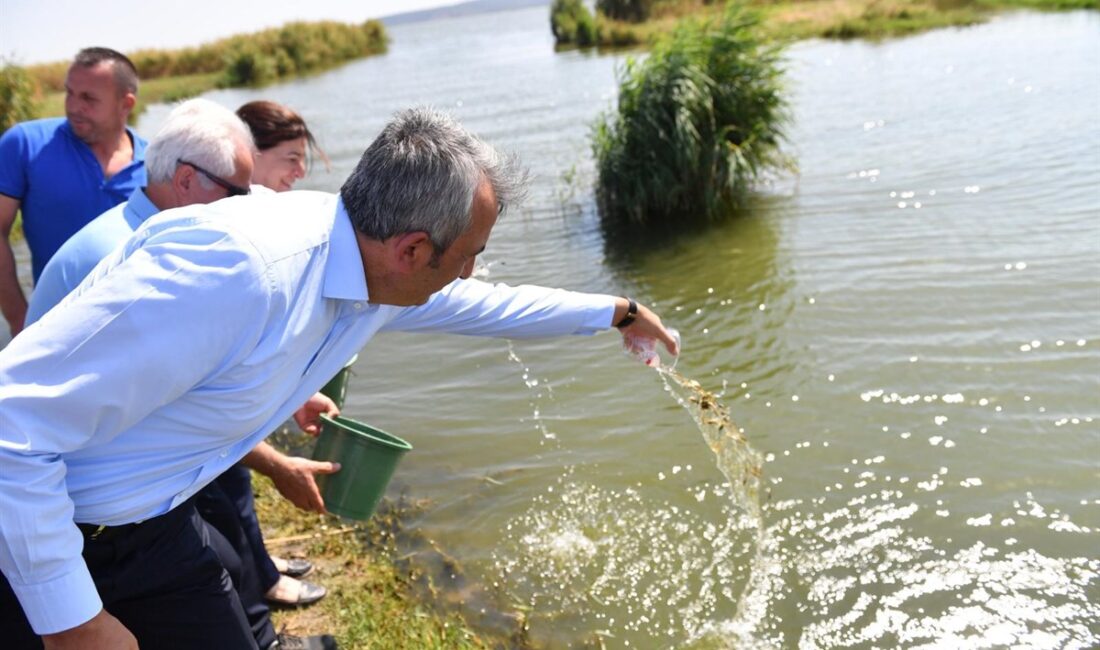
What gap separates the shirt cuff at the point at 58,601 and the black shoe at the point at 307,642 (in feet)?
5.51

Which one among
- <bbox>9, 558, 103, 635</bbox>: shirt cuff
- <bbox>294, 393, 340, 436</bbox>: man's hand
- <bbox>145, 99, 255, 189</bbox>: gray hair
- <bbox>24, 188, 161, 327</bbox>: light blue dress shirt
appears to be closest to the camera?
<bbox>9, 558, 103, 635</bbox>: shirt cuff

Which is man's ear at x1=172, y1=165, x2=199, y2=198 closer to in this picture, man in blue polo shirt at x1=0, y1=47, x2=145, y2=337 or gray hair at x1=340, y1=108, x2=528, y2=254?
gray hair at x1=340, y1=108, x2=528, y2=254

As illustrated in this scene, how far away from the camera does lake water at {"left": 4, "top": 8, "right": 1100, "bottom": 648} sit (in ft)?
13.6

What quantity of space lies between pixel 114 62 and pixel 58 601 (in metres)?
3.13

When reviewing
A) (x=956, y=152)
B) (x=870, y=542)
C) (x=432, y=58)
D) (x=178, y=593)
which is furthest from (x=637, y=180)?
(x=432, y=58)

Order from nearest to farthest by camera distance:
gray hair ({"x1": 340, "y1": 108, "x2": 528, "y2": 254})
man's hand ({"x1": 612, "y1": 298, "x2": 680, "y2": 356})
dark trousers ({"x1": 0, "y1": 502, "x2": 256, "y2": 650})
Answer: gray hair ({"x1": 340, "y1": 108, "x2": 528, "y2": 254}), dark trousers ({"x1": 0, "y1": 502, "x2": 256, "y2": 650}), man's hand ({"x1": 612, "y1": 298, "x2": 680, "y2": 356})

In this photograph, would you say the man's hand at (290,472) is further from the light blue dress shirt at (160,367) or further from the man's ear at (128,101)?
the man's ear at (128,101)

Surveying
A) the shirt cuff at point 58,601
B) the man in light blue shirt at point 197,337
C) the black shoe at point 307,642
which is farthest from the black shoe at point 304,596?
the shirt cuff at point 58,601

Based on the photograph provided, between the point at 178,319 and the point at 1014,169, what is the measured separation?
1069 centimetres

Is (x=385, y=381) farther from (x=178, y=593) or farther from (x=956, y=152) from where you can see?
(x=956, y=152)

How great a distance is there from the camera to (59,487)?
6.04 ft

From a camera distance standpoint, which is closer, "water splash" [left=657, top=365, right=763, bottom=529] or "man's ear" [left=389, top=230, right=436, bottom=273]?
"man's ear" [left=389, top=230, right=436, bottom=273]

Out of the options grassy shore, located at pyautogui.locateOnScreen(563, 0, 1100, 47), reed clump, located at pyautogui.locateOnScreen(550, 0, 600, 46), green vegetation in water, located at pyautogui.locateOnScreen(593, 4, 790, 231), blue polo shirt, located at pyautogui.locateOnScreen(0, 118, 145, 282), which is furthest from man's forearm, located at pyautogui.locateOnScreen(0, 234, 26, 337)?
reed clump, located at pyautogui.locateOnScreen(550, 0, 600, 46)

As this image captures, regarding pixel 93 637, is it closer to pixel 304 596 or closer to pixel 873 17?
pixel 304 596
